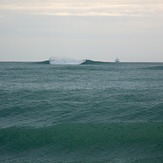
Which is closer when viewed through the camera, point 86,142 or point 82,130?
point 86,142

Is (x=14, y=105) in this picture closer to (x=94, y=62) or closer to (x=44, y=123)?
(x=44, y=123)

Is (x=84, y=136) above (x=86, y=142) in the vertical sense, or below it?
above

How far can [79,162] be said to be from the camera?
423 inches

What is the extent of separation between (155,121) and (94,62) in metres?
128

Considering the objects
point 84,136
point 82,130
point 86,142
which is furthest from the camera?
point 82,130

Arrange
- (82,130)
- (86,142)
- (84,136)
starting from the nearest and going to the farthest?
1. (86,142)
2. (84,136)
3. (82,130)

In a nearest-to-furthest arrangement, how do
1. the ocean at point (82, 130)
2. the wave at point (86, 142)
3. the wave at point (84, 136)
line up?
the wave at point (86, 142) < the ocean at point (82, 130) < the wave at point (84, 136)

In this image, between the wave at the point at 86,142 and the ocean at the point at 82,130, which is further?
the ocean at the point at 82,130

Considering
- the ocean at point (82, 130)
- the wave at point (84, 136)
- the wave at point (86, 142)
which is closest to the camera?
the wave at point (86, 142)

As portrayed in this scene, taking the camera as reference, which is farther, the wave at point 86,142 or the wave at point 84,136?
the wave at point 84,136

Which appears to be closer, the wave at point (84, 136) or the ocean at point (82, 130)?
the ocean at point (82, 130)

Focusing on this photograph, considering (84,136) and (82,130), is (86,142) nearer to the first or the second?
(84,136)

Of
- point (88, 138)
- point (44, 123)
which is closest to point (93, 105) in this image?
point (44, 123)

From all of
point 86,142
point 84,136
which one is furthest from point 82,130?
point 86,142
